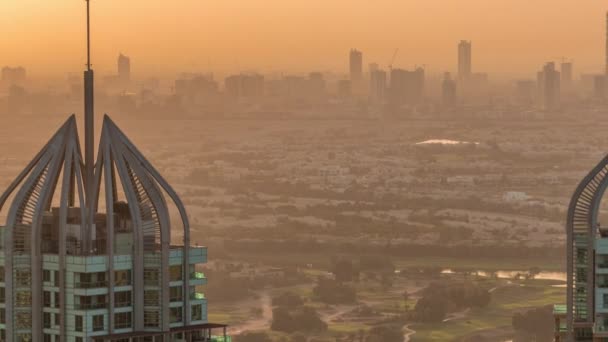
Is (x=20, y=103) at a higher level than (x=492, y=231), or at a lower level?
higher

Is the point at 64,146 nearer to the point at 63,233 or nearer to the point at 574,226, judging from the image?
the point at 63,233

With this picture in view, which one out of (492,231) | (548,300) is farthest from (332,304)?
(492,231)

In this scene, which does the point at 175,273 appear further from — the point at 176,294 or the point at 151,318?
the point at 151,318

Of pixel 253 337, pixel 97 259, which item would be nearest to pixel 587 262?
pixel 97 259

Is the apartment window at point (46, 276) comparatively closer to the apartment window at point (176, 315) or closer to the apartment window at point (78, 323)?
the apartment window at point (78, 323)

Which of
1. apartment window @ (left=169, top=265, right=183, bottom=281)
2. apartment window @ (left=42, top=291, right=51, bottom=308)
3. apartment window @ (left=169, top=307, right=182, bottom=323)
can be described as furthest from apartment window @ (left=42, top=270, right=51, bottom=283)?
apartment window @ (left=169, top=307, right=182, bottom=323)

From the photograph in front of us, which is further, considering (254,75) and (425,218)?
(254,75)
